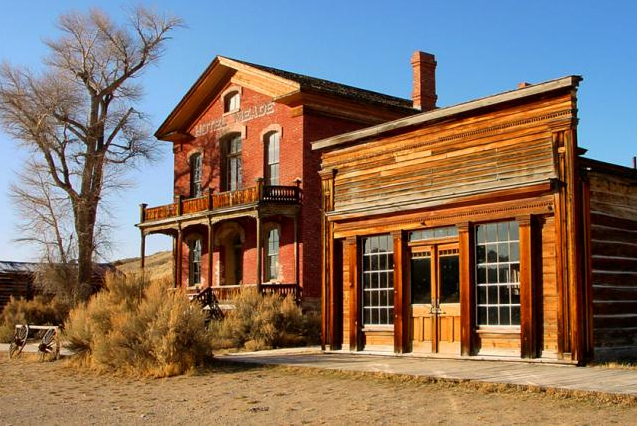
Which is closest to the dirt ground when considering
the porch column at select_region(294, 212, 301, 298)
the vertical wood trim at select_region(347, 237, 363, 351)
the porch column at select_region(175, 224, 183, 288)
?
the vertical wood trim at select_region(347, 237, 363, 351)

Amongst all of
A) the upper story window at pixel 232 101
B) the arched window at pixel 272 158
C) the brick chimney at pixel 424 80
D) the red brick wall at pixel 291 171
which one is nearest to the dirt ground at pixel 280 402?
the red brick wall at pixel 291 171

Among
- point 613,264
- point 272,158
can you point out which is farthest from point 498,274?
point 272,158

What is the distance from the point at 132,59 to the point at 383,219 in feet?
78.1

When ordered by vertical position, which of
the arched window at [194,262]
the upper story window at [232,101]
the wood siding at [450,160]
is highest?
the upper story window at [232,101]

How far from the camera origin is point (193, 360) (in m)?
15.0

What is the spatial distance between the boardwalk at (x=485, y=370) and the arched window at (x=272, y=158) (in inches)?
473

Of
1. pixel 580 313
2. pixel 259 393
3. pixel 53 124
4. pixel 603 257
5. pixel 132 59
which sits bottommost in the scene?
pixel 259 393

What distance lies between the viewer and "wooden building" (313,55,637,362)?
13.3 metres

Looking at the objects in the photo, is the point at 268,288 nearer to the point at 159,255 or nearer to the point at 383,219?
the point at 383,219

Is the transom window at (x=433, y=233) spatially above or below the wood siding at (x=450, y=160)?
below

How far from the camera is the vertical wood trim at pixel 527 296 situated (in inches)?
527

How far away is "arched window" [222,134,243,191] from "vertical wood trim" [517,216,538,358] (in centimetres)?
1772

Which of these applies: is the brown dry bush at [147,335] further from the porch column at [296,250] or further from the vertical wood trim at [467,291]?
the porch column at [296,250]

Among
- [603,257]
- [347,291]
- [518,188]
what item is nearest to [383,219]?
[347,291]
